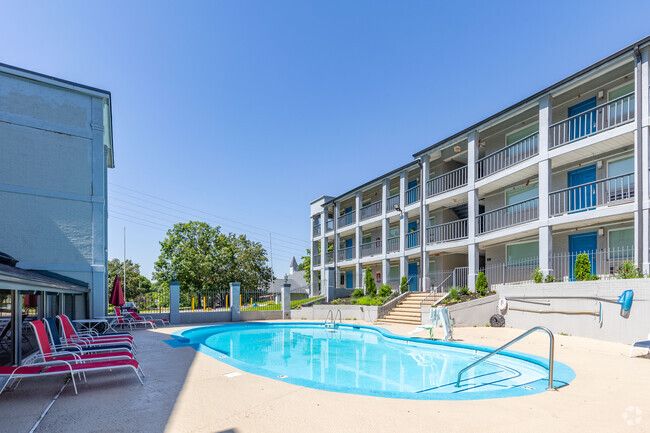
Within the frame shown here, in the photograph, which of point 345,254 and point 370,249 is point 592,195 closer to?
point 370,249

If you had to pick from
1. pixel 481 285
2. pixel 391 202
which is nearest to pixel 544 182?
pixel 481 285

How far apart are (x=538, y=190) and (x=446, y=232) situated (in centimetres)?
565

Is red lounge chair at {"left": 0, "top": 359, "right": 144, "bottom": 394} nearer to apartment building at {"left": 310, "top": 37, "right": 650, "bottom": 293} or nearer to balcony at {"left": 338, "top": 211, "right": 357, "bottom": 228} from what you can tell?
apartment building at {"left": 310, "top": 37, "right": 650, "bottom": 293}

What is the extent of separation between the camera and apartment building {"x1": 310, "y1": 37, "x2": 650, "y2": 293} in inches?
520

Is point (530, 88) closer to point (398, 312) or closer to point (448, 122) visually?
point (448, 122)

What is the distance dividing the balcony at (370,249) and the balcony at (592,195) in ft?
41.2

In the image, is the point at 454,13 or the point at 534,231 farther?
the point at 534,231

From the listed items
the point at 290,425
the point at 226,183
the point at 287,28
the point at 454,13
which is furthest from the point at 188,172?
the point at 290,425

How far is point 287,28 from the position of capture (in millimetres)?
16500

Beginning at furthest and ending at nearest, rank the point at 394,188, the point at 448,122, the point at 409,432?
the point at 394,188
the point at 448,122
the point at 409,432

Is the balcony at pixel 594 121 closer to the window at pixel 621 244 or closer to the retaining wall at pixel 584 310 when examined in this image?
A: the window at pixel 621 244

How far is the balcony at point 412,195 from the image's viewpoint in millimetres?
23047

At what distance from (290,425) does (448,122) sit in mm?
21724

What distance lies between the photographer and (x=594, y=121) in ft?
48.5
